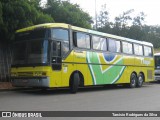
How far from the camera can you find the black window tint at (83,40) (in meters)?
16.9

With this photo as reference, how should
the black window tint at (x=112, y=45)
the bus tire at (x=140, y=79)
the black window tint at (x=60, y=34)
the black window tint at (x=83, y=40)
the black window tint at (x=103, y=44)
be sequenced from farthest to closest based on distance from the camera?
the bus tire at (x=140, y=79)
the black window tint at (x=112, y=45)
the black window tint at (x=103, y=44)
the black window tint at (x=83, y=40)
the black window tint at (x=60, y=34)

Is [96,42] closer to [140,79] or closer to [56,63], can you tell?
[56,63]

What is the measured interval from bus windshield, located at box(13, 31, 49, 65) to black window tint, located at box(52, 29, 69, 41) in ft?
1.77

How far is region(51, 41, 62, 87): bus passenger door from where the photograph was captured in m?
15.0

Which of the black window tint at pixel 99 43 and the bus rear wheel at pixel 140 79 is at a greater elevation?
the black window tint at pixel 99 43

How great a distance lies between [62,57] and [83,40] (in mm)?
2187

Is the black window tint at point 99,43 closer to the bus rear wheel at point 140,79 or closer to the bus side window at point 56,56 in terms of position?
the bus side window at point 56,56

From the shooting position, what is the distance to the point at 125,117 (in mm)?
9422

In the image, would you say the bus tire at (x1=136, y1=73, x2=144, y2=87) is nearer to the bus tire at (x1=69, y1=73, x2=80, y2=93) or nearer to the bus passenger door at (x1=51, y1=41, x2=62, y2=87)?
the bus tire at (x1=69, y1=73, x2=80, y2=93)

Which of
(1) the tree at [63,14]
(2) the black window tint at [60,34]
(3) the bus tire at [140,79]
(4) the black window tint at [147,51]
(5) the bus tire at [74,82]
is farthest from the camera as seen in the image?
(1) the tree at [63,14]

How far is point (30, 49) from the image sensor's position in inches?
606

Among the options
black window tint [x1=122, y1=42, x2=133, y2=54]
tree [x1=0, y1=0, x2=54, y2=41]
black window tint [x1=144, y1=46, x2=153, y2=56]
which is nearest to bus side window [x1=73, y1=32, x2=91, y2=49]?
tree [x1=0, y1=0, x2=54, y2=41]

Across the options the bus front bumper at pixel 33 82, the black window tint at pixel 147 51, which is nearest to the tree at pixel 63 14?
the black window tint at pixel 147 51

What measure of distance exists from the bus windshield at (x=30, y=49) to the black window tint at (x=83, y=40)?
239cm
